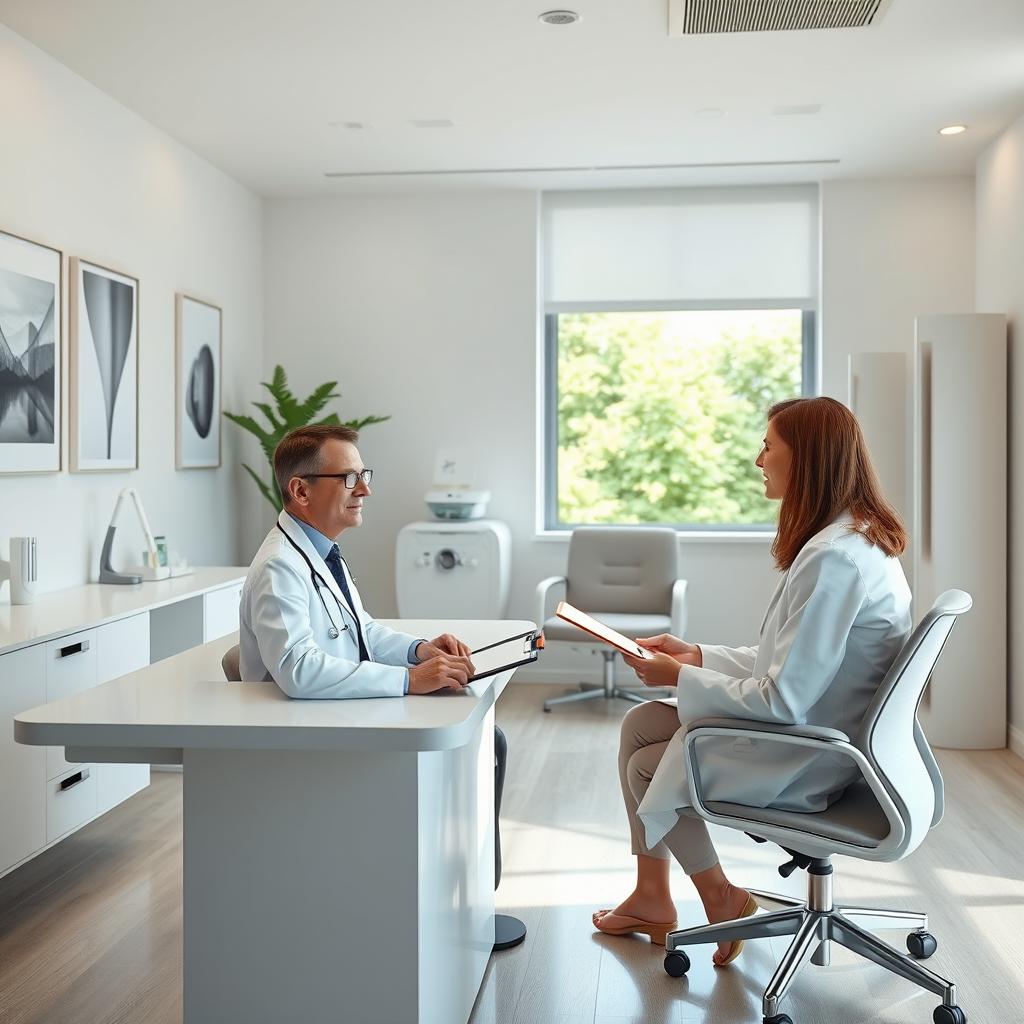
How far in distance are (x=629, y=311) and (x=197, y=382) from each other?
2.46 m

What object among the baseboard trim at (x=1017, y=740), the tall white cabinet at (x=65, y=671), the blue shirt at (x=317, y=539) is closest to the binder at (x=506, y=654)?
the blue shirt at (x=317, y=539)

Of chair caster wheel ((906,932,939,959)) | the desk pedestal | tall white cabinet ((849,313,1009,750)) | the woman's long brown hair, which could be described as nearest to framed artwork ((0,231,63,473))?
the desk pedestal

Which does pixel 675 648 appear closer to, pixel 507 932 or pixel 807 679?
pixel 807 679

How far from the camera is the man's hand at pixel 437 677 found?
85.4 inches

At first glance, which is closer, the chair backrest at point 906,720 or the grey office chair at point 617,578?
the chair backrest at point 906,720

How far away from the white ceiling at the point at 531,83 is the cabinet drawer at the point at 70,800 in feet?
8.26

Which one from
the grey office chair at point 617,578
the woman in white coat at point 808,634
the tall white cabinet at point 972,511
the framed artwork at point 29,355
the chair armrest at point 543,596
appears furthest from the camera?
the grey office chair at point 617,578

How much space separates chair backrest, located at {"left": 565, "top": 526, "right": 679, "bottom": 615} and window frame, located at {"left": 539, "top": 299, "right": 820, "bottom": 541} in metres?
0.46

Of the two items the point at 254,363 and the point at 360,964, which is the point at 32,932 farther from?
the point at 254,363

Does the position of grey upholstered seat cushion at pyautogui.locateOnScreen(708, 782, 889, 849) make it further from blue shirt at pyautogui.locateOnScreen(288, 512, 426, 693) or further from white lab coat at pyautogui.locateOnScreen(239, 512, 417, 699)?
blue shirt at pyautogui.locateOnScreen(288, 512, 426, 693)

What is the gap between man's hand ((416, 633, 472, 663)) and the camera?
8.19ft

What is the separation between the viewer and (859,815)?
7.76 ft

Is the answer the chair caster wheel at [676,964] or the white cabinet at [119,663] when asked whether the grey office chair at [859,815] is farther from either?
the white cabinet at [119,663]

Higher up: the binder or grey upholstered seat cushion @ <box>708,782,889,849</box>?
the binder
